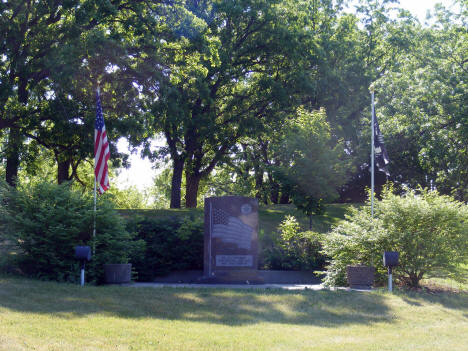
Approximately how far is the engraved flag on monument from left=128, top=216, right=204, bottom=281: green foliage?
1.56 meters

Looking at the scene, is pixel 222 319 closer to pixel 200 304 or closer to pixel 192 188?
pixel 200 304

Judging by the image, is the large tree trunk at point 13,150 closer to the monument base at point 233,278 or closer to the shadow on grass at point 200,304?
the monument base at point 233,278

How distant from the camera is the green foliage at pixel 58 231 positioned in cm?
1319

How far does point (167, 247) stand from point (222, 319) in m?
7.19

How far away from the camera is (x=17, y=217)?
43.0 feet

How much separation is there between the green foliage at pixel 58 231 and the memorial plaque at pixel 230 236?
211 centimetres

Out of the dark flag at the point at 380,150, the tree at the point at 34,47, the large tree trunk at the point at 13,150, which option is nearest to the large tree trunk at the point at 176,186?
the large tree trunk at the point at 13,150

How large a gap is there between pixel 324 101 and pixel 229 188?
17.0m

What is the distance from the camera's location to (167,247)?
16.2 m

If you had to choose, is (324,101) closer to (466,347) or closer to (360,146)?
(360,146)

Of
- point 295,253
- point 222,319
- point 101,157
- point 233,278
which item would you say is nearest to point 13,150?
point 101,157

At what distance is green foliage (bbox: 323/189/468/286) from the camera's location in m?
12.9

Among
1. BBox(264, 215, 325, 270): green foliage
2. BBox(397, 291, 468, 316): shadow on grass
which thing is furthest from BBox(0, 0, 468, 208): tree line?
BBox(397, 291, 468, 316): shadow on grass

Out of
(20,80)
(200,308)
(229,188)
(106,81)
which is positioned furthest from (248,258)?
(229,188)
